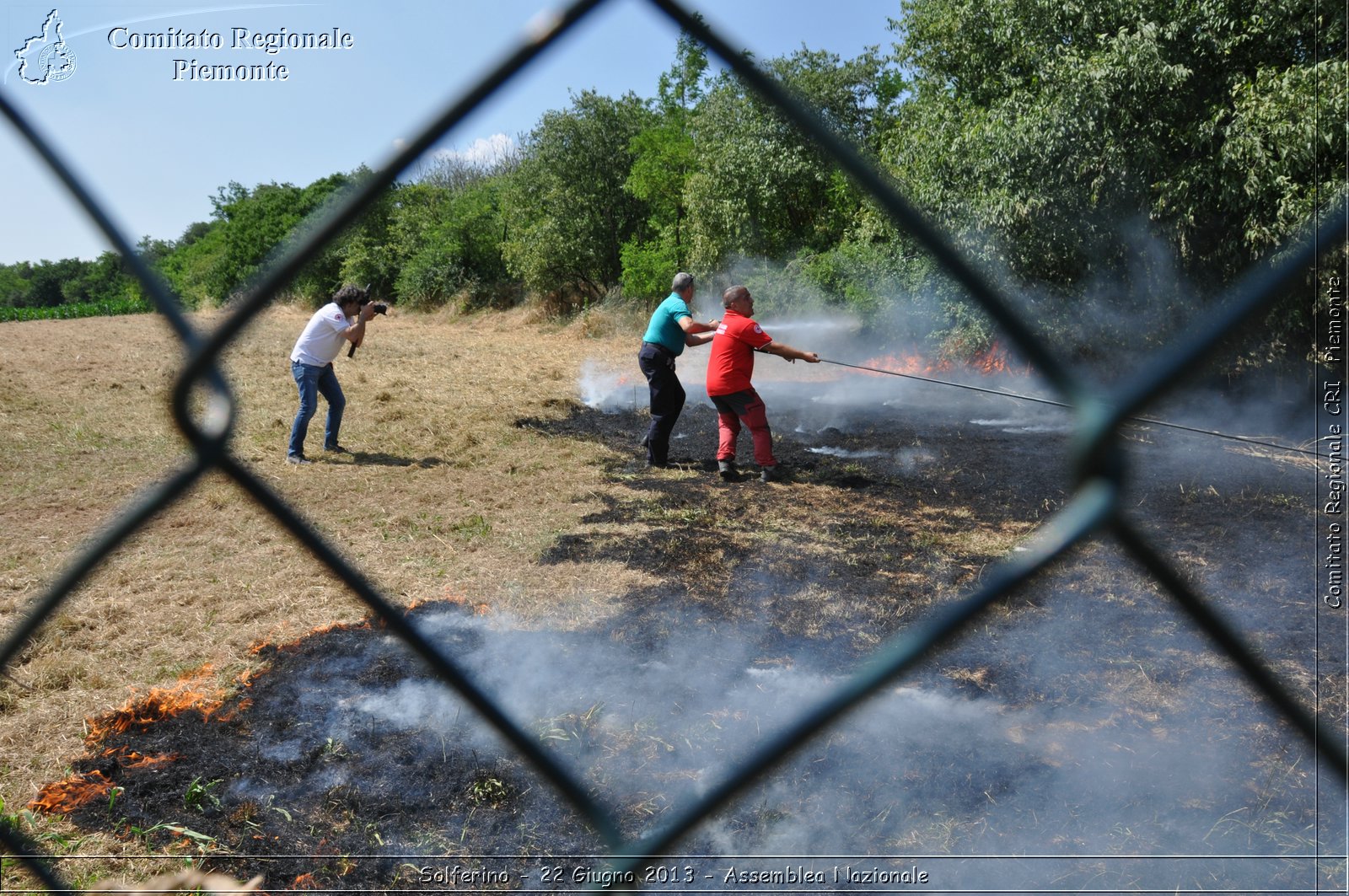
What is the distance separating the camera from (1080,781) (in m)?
2.86

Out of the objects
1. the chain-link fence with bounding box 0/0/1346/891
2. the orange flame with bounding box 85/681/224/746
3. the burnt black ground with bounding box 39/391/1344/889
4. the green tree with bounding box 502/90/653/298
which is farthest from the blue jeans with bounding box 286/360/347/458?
the green tree with bounding box 502/90/653/298

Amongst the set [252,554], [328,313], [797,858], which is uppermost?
[328,313]

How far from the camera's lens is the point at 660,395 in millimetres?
7691

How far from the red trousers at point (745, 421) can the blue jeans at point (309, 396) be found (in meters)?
3.56

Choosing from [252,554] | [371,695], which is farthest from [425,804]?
[252,554]

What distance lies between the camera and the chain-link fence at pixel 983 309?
58cm

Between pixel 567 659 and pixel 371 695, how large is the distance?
32.9 inches

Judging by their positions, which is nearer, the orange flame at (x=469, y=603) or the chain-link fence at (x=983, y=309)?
the chain-link fence at (x=983, y=309)

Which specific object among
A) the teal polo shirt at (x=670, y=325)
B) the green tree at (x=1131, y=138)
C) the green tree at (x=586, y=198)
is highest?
the green tree at (x=586, y=198)

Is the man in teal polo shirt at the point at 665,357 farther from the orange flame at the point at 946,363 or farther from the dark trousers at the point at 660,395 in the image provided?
the orange flame at the point at 946,363

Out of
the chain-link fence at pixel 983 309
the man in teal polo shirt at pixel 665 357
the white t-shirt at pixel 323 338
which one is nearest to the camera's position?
the chain-link fence at pixel 983 309

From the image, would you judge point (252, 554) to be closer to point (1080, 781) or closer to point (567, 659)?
point (567, 659)

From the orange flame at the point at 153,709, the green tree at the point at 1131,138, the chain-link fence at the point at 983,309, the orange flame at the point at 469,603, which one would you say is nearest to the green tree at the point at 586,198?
the green tree at the point at 1131,138

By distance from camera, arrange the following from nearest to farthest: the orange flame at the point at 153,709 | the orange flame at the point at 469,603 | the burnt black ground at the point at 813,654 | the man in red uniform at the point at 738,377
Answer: the burnt black ground at the point at 813,654 → the orange flame at the point at 153,709 → the orange flame at the point at 469,603 → the man in red uniform at the point at 738,377
